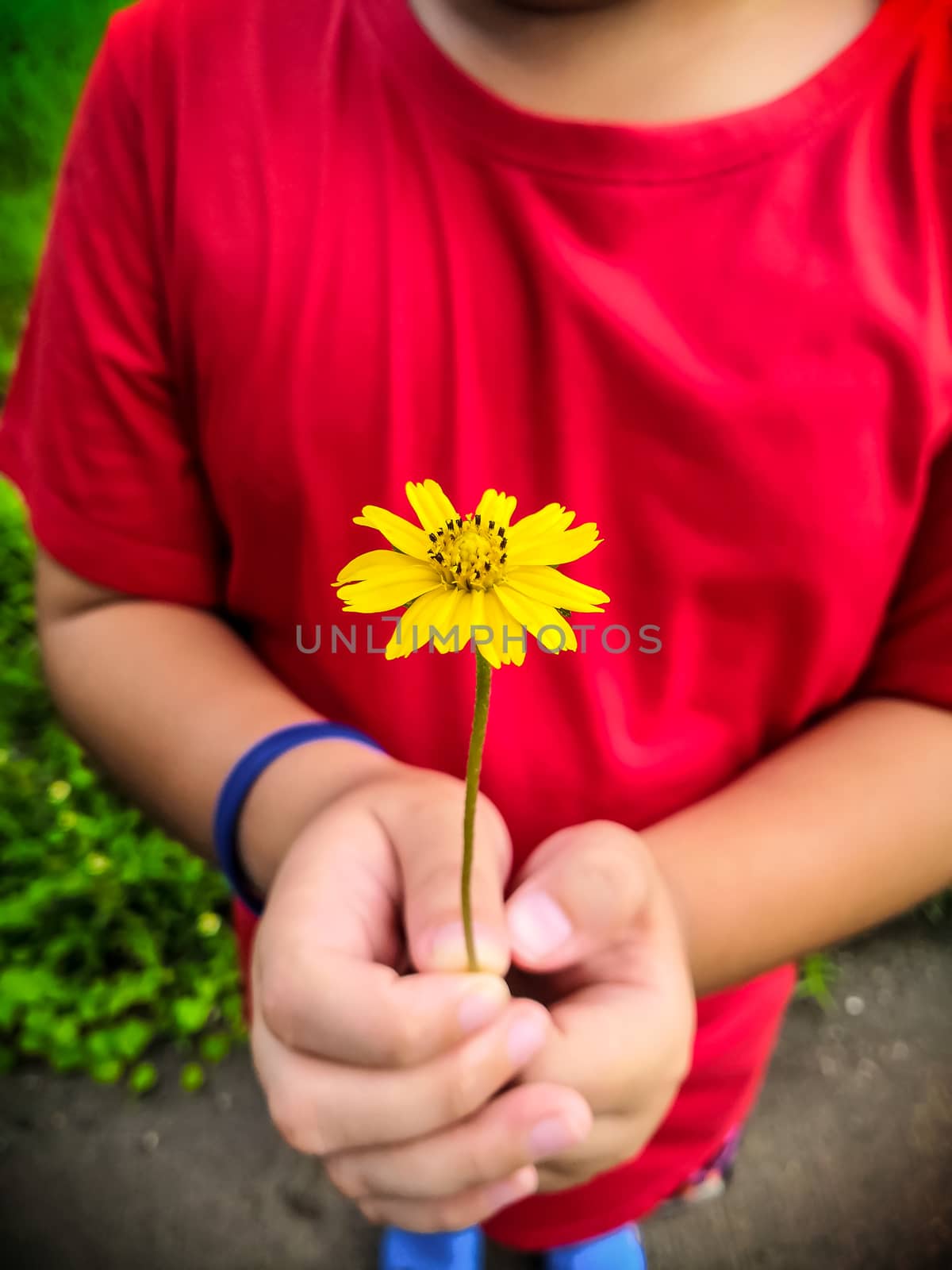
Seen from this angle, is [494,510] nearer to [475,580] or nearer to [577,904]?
[475,580]

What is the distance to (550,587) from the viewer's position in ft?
0.73

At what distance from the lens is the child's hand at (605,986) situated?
33 cm

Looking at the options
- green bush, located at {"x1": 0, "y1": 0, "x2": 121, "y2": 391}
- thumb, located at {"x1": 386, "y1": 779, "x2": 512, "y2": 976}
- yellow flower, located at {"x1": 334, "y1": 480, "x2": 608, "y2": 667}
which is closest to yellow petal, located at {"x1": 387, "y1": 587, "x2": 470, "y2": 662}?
yellow flower, located at {"x1": 334, "y1": 480, "x2": 608, "y2": 667}

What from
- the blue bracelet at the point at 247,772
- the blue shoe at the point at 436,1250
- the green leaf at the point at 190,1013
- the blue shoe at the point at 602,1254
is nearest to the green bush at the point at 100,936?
the green leaf at the point at 190,1013

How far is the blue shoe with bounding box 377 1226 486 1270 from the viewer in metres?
0.71

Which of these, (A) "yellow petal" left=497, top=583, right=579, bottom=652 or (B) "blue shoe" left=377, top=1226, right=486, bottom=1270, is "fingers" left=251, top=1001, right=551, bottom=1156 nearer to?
(A) "yellow petal" left=497, top=583, right=579, bottom=652

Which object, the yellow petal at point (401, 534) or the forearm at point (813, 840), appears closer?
the yellow petal at point (401, 534)

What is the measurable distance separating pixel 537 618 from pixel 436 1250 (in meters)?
0.67

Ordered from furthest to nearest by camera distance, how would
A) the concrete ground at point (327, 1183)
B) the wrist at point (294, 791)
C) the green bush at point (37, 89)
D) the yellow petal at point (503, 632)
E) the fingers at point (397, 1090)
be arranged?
the concrete ground at point (327, 1183)
the green bush at point (37, 89)
the wrist at point (294, 791)
the fingers at point (397, 1090)
the yellow petal at point (503, 632)

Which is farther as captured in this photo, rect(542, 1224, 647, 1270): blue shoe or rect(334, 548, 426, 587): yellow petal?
rect(542, 1224, 647, 1270): blue shoe

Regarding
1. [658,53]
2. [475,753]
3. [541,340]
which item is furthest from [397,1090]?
[658,53]

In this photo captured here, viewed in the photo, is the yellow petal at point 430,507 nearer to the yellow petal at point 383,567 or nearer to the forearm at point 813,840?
the yellow petal at point 383,567

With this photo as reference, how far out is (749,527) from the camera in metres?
0.43

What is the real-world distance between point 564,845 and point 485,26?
0.34 metres
